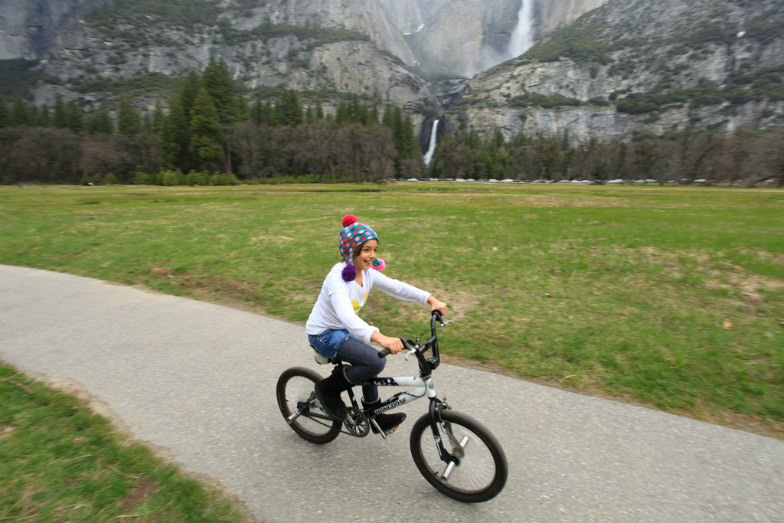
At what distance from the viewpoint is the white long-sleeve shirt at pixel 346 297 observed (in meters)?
3.48

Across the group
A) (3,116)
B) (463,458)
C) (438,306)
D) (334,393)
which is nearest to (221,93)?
(3,116)

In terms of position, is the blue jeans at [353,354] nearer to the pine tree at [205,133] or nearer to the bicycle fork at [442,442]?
the bicycle fork at [442,442]

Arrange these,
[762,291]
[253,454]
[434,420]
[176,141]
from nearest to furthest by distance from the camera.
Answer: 1. [434,420]
2. [253,454]
3. [762,291]
4. [176,141]

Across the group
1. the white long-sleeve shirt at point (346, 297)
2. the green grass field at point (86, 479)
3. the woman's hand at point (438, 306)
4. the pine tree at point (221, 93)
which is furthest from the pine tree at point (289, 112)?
the woman's hand at point (438, 306)

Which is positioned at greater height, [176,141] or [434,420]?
[176,141]

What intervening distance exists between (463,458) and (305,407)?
5.60 feet

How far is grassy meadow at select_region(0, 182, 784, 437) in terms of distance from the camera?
553cm

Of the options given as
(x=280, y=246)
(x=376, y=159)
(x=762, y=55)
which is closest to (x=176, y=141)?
(x=376, y=159)

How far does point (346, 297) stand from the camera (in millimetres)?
3555

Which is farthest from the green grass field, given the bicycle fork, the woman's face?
Answer: the woman's face

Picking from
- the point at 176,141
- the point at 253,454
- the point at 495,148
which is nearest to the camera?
the point at 253,454

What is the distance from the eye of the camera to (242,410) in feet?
15.1

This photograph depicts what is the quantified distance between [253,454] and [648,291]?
8.45 metres

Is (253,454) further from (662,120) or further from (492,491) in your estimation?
(662,120)
